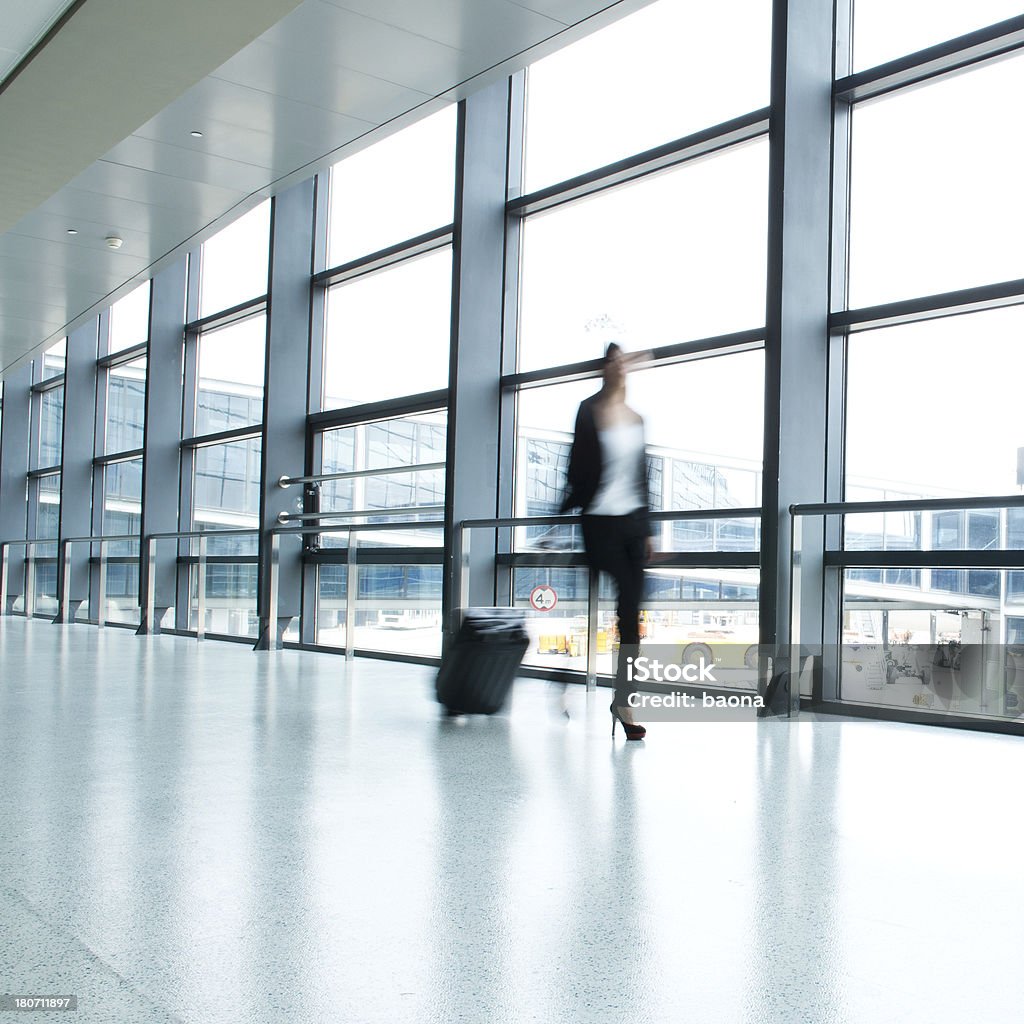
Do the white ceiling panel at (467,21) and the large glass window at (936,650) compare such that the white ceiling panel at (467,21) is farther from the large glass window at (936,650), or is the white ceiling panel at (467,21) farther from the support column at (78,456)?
the support column at (78,456)

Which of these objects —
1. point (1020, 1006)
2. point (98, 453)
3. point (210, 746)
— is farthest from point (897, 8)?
point (98, 453)

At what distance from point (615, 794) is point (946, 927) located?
40.7 inches

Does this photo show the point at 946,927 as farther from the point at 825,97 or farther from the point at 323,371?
the point at 323,371

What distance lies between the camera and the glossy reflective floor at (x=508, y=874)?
1.35 meters

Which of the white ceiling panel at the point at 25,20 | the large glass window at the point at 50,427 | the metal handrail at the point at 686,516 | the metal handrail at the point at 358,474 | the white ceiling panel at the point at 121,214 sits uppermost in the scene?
the white ceiling panel at the point at 121,214

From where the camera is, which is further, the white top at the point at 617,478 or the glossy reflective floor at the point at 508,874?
the white top at the point at 617,478

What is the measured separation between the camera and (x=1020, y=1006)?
1.32 meters

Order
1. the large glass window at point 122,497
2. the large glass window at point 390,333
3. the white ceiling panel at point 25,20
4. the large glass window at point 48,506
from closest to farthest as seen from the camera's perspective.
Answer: the white ceiling panel at point 25,20, the large glass window at point 390,333, the large glass window at point 122,497, the large glass window at point 48,506

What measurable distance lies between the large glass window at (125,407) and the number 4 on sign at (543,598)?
6506mm

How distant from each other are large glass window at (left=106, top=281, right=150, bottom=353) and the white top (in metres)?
8.24

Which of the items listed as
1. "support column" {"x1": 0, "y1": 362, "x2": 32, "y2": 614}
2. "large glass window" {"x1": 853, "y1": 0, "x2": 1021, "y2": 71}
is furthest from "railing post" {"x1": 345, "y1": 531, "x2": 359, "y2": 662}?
"support column" {"x1": 0, "y1": 362, "x2": 32, "y2": 614}

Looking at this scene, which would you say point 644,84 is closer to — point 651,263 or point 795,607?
point 651,263

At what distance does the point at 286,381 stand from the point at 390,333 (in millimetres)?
1040

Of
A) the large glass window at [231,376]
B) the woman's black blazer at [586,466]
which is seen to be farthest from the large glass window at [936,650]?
the large glass window at [231,376]
